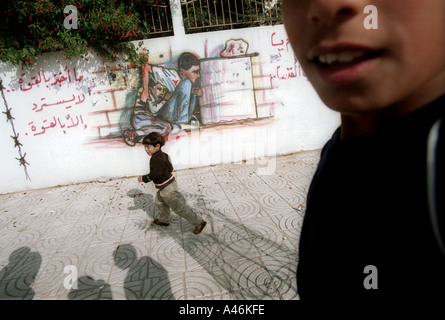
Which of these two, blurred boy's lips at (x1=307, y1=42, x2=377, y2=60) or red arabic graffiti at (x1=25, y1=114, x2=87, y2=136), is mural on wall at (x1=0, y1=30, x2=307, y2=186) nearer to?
red arabic graffiti at (x1=25, y1=114, x2=87, y2=136)

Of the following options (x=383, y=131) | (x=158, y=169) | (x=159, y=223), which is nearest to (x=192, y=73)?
(x=158, y=169)

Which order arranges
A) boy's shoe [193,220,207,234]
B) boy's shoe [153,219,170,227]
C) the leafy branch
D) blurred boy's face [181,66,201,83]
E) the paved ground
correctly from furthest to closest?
blurred boy's face [181,66,201,83] < the leafy branch < boy's shoe [153,219,170,227] < boy's shoe [193,220,207,234] < the paved ground

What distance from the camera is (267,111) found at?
21.7 feet

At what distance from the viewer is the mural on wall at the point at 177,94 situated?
6121 mm

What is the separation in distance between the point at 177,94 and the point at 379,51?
6.10 m

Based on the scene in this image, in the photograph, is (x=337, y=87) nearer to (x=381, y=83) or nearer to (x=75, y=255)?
(x=381, y=83)

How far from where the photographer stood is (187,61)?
20.2 ft

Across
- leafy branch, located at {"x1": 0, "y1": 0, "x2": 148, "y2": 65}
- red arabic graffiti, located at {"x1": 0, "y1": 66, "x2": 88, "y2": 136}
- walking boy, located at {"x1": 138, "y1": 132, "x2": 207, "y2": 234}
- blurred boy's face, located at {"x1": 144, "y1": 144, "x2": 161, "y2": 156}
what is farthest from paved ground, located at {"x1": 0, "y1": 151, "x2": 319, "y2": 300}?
leafy branch, located at {"x1": 0, "y1": 0, "x2": 148, "y2": 65}

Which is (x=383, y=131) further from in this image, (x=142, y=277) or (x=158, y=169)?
(x=158, y=169)

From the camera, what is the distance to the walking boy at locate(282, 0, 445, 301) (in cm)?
44

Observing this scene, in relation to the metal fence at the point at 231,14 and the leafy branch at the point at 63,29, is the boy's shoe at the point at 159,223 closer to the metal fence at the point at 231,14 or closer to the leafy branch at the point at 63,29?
the leafy branch at the point at 63,29

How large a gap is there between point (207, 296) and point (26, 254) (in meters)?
2.84

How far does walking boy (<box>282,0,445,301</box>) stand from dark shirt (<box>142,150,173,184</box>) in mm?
A: 3162

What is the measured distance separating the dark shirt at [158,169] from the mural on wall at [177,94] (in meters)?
2.81
